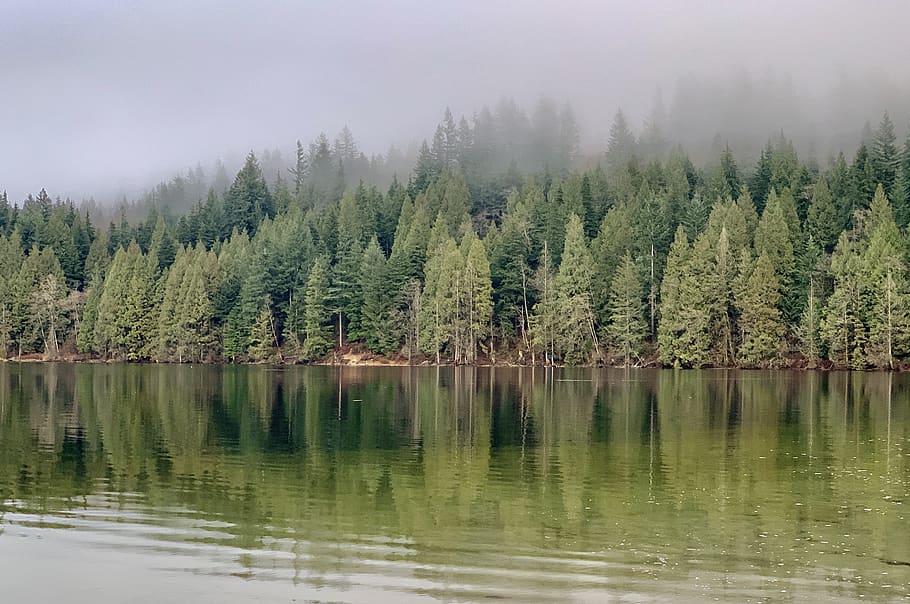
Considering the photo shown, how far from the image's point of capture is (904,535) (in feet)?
68.3

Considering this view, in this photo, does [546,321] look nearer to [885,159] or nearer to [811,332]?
[811,332]

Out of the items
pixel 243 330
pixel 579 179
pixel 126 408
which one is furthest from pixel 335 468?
pixel 579 179

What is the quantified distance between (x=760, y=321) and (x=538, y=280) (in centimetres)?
3007

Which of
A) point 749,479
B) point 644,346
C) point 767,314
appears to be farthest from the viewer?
point 644,346

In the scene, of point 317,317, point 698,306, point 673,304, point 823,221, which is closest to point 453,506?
point 698,306

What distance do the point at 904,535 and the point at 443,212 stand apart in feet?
463

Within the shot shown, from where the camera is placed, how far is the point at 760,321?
114 m

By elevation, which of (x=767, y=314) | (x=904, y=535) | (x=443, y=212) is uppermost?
(x=443, y=212)

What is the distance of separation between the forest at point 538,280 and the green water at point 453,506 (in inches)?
2605

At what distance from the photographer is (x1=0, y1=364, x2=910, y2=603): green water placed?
55.4ft

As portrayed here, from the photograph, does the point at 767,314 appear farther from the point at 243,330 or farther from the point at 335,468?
the point at 335,468

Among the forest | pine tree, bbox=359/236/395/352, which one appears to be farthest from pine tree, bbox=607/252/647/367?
pine tree, bbox=359/236/395/352

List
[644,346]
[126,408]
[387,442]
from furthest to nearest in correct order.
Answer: [644,346], [126,408], [387,442]

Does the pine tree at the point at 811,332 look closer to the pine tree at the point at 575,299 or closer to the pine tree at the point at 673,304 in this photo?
the pine tree at the point at 673,304
